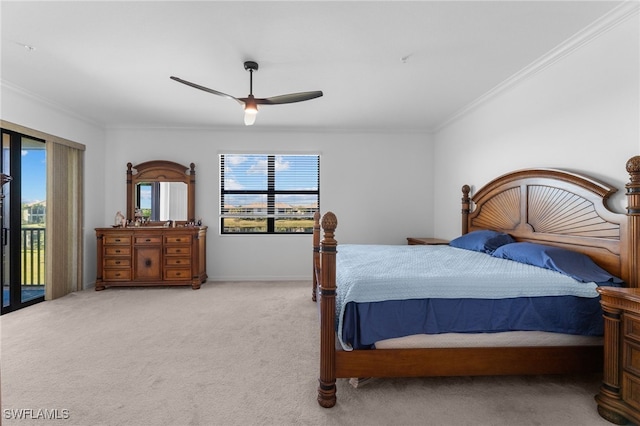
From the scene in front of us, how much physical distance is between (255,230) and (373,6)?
3855 mm

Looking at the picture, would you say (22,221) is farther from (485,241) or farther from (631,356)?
(631,356)

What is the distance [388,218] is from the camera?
526 centimetres

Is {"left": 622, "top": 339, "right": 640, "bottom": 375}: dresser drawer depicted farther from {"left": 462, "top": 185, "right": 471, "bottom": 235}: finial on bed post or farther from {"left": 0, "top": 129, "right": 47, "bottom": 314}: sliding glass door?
{"left": 0, "top": 129, "right": 47, "bottom": 314}: sliding glass door

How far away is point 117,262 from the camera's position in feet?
14.7

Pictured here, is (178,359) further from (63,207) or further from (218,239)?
(63,207)

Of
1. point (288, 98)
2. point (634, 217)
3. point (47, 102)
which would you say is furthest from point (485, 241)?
point (47, 102)

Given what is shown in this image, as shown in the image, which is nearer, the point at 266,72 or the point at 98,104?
the point at 266,72

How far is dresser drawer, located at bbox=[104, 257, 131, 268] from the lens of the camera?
448 cm

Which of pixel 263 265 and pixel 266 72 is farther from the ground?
pixel 266 72

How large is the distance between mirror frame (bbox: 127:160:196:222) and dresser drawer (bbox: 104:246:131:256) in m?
0.64

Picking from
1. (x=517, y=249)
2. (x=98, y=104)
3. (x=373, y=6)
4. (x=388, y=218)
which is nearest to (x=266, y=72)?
(x=373, y=6)

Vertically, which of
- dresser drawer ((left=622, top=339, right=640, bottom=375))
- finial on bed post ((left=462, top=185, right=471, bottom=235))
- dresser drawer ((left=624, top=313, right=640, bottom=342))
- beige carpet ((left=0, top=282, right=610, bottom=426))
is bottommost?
beige carpet ((left=0, top=282, right=610, bottom=426))

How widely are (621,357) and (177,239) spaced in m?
4.74

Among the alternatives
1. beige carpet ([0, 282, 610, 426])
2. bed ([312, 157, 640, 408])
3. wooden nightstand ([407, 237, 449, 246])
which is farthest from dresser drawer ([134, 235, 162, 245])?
wooden nightstand ([407, 237, 449, 246])
